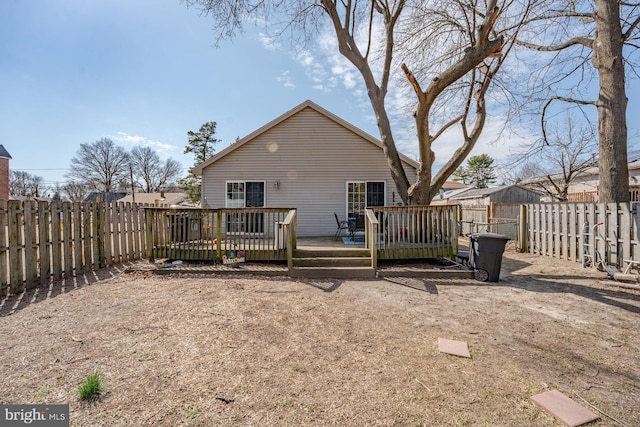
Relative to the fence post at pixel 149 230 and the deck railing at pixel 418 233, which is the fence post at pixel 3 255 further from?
the deck railing at pixel 418 233

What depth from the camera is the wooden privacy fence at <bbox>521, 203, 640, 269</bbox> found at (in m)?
5.79

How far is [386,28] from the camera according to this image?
835cm

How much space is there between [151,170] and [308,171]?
152ft

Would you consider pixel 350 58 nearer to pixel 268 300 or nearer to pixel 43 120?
pixel 268 300

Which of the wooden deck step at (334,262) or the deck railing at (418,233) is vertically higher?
the deck railing at (418,233)

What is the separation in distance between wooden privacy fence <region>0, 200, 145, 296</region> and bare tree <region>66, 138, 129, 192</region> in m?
44.9

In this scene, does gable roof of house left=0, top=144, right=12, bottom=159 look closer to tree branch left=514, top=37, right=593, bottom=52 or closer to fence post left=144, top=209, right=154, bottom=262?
fence post left=144, top=209, right=154, bottom=262

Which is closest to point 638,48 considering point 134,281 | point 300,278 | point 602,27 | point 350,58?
point 602,27

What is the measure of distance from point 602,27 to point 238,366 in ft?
34.7

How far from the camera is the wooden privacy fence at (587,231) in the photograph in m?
5.79

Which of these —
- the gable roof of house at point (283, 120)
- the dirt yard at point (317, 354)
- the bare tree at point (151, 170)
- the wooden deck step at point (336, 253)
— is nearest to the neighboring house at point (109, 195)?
the bare tree at point (151, 170)

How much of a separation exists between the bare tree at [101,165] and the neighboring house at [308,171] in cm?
4231

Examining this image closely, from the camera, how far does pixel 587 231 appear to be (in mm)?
6746

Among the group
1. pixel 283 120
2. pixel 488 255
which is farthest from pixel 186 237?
pixel 488 255
